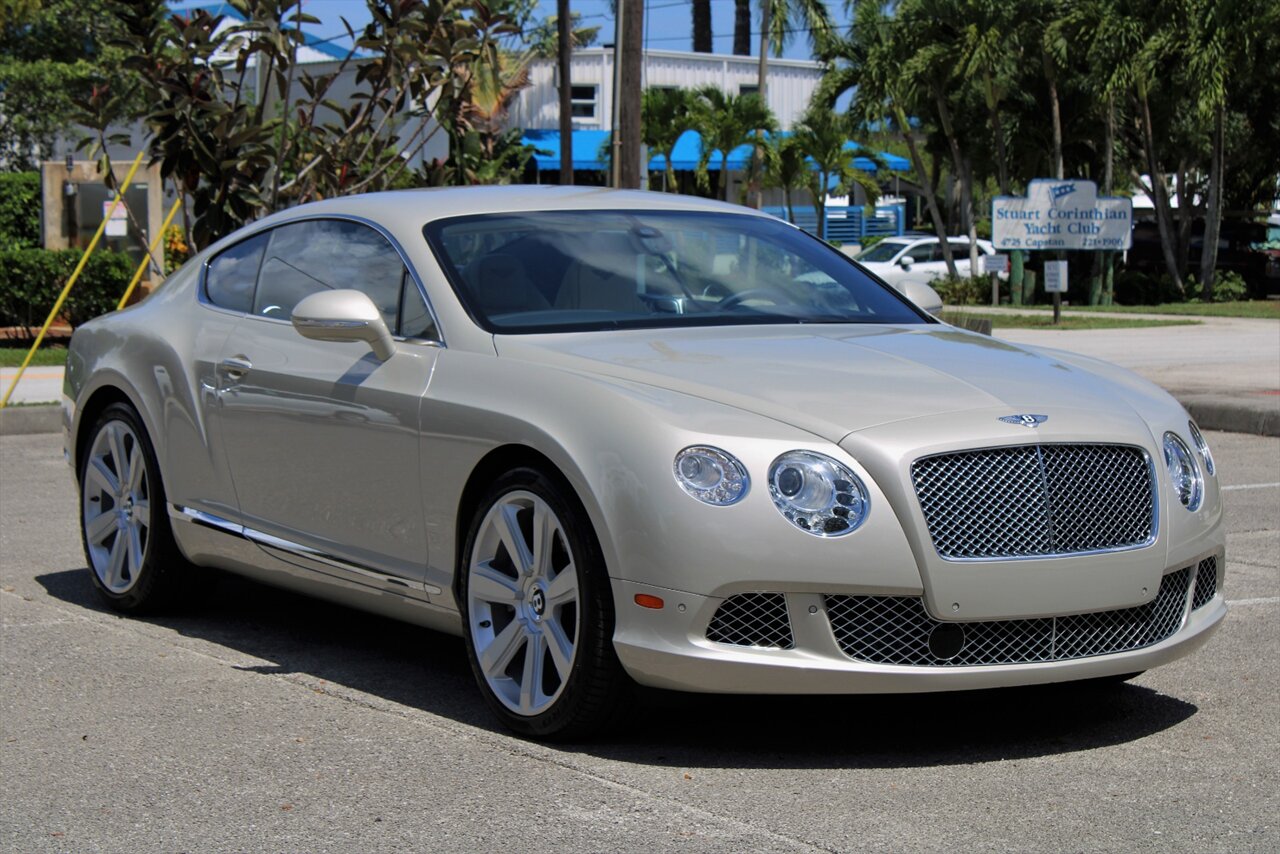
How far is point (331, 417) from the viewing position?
5715mm

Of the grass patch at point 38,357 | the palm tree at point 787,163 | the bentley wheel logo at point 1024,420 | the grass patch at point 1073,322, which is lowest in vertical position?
the grass patch at point 1073,322

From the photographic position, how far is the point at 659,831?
4.12m

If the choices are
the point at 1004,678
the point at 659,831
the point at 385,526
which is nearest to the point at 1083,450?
the point at 1004,678

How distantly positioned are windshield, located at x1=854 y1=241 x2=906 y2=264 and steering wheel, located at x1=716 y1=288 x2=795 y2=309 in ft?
106

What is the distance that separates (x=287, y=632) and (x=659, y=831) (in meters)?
2.93

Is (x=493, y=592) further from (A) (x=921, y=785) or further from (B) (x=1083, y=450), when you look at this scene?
(B) (x=1083, y=450)

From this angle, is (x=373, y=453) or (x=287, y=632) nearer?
(x=373, y=453)

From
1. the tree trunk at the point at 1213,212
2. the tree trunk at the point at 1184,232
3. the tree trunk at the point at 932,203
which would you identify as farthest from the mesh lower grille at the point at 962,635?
the tree trunk at the point at 1184,232

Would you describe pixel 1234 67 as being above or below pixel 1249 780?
above

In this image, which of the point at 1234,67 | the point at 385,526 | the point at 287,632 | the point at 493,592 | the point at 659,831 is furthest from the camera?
the point at 1234,67

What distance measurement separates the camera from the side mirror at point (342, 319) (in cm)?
547

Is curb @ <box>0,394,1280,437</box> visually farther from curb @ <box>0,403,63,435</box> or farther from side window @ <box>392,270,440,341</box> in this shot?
side window @ <box>392,270,440,341</box>

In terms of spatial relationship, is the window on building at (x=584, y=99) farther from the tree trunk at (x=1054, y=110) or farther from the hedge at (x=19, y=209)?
the hedge at (x=19, y=209)

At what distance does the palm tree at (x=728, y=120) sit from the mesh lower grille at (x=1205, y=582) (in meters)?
43.6
